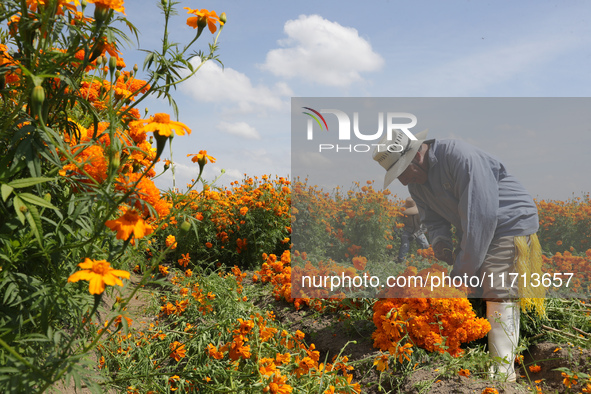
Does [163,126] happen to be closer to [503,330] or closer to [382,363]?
[382,363]

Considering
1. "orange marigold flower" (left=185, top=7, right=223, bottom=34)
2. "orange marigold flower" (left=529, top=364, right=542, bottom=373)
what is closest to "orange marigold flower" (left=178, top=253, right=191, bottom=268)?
"orange marigold flower" (left=529, top=364, right=542, bottom=373)

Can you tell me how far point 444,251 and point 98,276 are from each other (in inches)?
113

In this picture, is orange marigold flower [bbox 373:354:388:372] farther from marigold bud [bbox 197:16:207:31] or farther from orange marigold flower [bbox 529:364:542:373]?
marigold bud [bbox 197:16:207:31]

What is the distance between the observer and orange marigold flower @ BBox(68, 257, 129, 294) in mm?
1028

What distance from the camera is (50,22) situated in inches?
51.4

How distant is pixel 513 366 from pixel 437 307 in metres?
0.83

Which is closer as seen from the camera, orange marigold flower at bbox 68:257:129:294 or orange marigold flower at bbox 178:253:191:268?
orange marigold flower at bbox 68:257:129:294

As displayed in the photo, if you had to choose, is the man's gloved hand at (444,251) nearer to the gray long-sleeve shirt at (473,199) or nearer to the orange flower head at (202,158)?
the gray long-sleeve shirt at (473,199)

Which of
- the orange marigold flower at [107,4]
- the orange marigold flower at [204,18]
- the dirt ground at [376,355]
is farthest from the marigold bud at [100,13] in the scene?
the dirt ground at [376,355]

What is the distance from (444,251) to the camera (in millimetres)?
3445

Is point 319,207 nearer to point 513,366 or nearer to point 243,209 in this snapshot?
point 243,209

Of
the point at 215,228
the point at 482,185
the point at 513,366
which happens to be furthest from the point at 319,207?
the point at 513,366

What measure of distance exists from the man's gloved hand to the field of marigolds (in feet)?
0.29

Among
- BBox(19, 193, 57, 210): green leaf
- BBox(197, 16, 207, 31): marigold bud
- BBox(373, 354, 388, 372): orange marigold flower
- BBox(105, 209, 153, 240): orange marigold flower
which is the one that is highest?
BBox(197, 16, 207, 31): marigold bud
